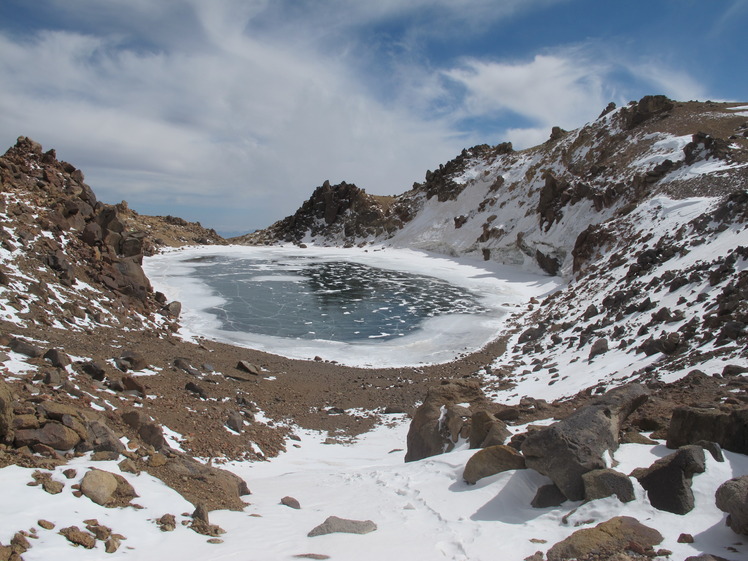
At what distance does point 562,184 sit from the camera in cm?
4191

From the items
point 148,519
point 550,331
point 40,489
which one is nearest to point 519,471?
point 148,519

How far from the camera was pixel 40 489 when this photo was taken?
5.12m

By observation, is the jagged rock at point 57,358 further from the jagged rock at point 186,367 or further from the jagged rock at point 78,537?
the jagged rock at point 78,537

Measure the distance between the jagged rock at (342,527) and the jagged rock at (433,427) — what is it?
3415 millimetres

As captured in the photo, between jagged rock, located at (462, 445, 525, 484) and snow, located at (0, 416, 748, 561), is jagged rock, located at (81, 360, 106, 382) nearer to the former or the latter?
snow, located at (0, 416, 748, 561)

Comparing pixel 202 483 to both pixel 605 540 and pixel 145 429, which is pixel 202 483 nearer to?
pixel 145 429

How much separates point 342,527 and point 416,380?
11.0 metres

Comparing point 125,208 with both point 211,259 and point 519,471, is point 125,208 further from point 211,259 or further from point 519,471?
point 519,471

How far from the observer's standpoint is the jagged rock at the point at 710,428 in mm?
5949

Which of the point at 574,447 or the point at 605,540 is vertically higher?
the point at 574,447

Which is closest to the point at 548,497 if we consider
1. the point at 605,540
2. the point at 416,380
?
the point at 605,540

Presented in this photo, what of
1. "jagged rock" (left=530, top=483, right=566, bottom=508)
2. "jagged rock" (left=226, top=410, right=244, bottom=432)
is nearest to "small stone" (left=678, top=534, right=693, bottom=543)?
"jagged rock" (left=530, top=483, right=566, bottom=508)

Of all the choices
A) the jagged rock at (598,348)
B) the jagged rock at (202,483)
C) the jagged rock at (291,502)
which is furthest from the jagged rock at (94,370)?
the jagged rock at (598,348)

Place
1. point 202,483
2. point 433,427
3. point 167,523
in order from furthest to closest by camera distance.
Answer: point 433,427 → point 202,483 → point 167,523
